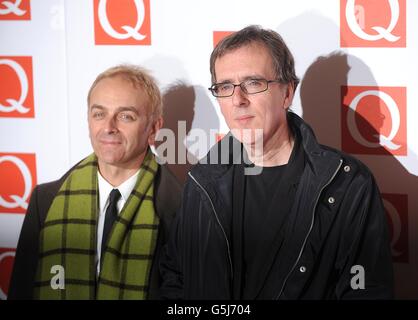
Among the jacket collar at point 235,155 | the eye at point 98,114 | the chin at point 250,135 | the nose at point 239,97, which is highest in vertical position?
the nose at point 239,97

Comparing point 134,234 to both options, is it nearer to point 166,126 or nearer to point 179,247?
point 179,247

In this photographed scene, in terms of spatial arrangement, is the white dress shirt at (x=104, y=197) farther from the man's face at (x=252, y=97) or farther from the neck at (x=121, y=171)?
the man's face at (x=252, y=97)

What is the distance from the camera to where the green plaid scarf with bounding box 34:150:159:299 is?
2.47 meters

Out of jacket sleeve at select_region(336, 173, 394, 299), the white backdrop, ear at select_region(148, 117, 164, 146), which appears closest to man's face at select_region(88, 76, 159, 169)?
ear at select_region(148, 117, 164, 146)

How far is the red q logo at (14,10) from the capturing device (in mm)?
2688

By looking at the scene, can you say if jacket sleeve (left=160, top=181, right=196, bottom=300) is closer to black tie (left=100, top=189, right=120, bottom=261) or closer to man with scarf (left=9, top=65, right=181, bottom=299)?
man with scarf (left=9, top=65, right=181, bottom=299)

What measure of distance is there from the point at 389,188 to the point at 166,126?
2.48 feet

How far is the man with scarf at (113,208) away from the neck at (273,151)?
1.07 ft

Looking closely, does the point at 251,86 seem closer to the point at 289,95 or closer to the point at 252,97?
the point at 252,97

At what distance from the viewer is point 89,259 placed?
2527 millimetres

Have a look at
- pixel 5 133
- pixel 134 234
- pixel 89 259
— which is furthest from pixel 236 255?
pixel 5 133

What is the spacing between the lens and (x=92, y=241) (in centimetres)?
253

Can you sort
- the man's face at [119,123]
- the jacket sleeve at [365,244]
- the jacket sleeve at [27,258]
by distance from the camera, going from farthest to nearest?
the jacket sleeve at [27,258] < the man's face at [119,123] < the jacket sleeve at [365,244]

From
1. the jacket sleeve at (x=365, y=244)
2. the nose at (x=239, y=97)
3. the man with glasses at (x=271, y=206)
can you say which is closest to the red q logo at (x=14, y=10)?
the man with glasses at (x=271, y=206)
